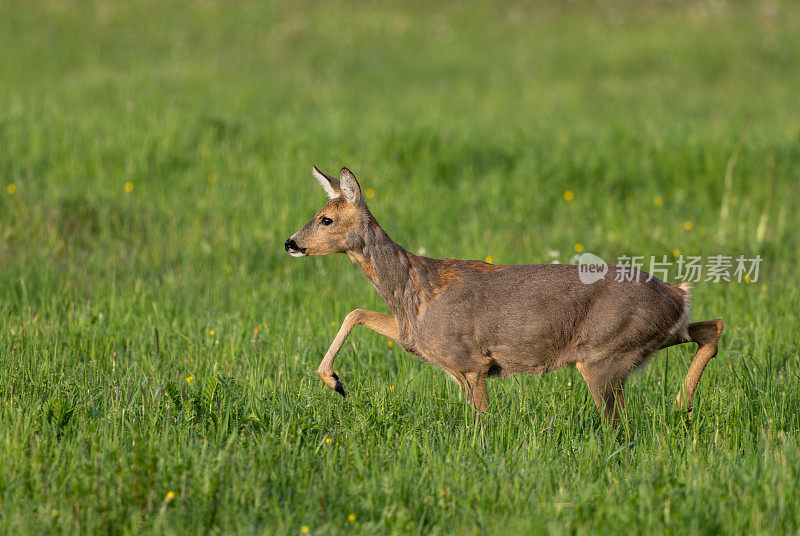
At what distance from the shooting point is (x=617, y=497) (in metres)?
4.46

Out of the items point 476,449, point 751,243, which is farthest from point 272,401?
point 751,243

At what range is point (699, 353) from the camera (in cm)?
580

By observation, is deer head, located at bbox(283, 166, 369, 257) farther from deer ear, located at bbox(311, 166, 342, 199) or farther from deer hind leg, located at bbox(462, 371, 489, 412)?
deer hind leg, located at bbox(462, 371, 489, 412)

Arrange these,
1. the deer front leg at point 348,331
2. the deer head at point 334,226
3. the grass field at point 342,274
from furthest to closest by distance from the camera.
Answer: the deer head at point 334,226 → the deer front leg at point 348,331 → the grass field at point 342,274

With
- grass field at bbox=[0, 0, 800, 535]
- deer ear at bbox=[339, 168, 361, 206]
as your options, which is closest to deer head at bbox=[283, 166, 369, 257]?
deer ear at bbox=[339, 168, 361, 206]

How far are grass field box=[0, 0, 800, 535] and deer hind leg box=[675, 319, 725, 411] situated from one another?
0.16m

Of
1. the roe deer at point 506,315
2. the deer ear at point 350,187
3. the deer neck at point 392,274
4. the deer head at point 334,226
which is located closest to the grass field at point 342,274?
the roe deer at point 506,315

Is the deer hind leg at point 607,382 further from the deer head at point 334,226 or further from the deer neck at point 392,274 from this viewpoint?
the deer head at point 334,226

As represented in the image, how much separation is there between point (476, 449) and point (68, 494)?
2078 millimetres

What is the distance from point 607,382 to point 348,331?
158cm

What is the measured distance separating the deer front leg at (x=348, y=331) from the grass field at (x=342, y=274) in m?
0.23

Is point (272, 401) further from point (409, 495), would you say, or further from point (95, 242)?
point (95, 242)

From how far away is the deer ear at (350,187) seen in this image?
544 cm

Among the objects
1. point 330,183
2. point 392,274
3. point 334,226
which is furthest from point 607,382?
point 330,183
